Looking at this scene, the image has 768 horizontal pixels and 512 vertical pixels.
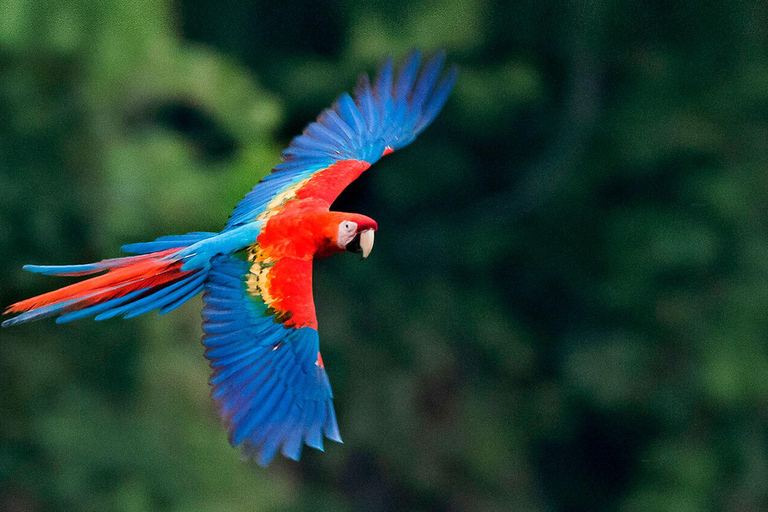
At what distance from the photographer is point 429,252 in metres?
10.4

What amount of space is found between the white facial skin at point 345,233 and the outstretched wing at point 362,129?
0.40m

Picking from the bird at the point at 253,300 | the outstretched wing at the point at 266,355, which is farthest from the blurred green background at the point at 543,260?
the outstretched wing at the point at 266,355

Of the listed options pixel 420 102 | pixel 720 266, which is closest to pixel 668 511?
pixel 720 266

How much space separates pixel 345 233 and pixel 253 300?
338 millimetres

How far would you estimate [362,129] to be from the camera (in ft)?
13.3

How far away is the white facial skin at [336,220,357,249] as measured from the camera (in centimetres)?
343

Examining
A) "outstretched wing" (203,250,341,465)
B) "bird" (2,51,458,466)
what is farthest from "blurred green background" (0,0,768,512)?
"outstretched wing" (203,250,341,465)

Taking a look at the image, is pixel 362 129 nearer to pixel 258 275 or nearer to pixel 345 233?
pixel 345 233

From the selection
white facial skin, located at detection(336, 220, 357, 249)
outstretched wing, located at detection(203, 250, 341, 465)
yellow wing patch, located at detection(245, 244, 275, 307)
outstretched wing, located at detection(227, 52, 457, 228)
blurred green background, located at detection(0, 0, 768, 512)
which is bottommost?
outstretched wing, located at detection(203, 250, 341, 465)

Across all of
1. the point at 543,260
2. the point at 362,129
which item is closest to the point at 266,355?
the point at 362,129

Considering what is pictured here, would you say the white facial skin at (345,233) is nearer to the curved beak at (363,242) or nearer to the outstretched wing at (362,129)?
the curved beak at (363,242)

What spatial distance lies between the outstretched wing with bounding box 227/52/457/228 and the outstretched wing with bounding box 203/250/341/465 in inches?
20.5

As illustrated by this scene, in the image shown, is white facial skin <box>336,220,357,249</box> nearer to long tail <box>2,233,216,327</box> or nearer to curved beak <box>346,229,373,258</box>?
curved beak <box>346,229,373,258</box>

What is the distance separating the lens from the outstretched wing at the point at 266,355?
3127mm
